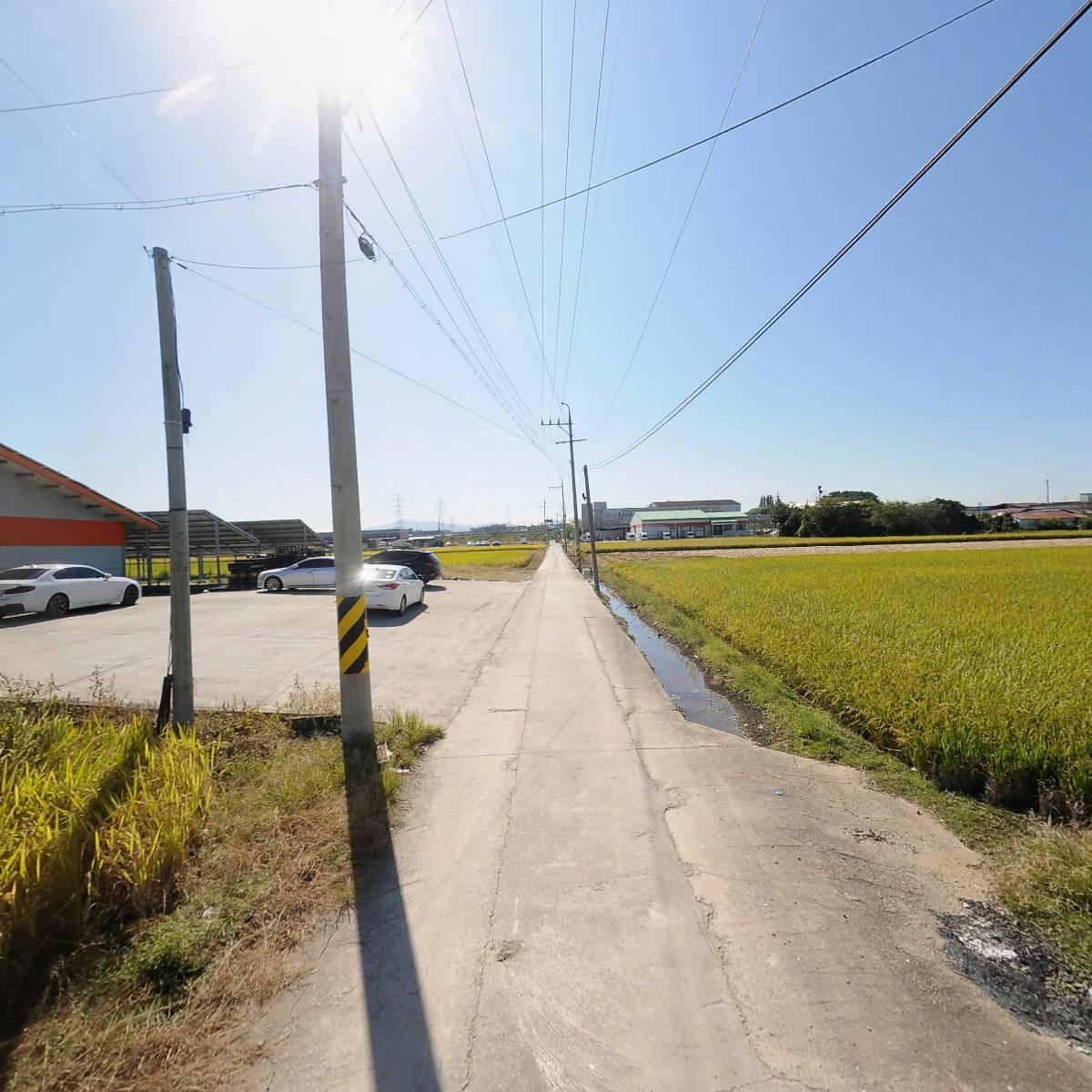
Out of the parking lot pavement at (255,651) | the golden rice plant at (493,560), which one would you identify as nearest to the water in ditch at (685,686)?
the parking lot pavement at (255,651)

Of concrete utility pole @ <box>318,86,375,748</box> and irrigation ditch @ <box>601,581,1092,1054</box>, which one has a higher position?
concrete utility pole @ <box>318,86,375,748</box>

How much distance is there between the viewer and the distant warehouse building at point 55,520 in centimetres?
1520

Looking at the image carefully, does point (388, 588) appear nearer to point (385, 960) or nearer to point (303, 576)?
point (303, 576)

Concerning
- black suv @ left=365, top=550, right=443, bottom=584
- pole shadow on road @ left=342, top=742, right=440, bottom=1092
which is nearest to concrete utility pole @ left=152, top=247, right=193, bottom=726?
pole shadow on road @ left=342, top=742, right=440, bottom=1092

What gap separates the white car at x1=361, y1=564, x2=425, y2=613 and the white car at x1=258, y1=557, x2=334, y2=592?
Result: 16.8 ft

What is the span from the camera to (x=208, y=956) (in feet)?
8.48

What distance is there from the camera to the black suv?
23.7 m

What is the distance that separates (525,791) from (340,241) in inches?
224

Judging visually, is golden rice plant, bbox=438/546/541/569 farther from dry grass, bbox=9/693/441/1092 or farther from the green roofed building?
the green roofed building

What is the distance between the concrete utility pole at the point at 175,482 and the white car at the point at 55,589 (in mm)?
11359

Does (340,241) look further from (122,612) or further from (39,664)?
(122,612)

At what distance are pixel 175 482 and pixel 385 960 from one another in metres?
5.12

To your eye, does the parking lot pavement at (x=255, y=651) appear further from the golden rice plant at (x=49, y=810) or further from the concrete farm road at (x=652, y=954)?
the concrete farm road at (x=652, y=954)

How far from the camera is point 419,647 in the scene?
10.4 m
